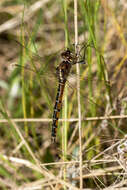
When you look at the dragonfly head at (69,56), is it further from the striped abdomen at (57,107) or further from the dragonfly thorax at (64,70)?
the striped abdomen at (57,107)

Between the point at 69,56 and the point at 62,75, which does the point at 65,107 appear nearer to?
the point at 62,75

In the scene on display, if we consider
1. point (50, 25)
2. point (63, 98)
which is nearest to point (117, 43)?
point (50, 25)

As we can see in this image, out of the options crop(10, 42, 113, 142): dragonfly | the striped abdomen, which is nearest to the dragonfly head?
crop(10, 42, 113, 142): dragonfly

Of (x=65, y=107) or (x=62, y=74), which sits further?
(x=62, y=74)

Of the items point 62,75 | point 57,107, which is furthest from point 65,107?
point 62,75

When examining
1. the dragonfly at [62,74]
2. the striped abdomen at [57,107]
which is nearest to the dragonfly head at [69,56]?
the dragonfly at [62,74]

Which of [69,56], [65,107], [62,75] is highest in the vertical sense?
[69,56]

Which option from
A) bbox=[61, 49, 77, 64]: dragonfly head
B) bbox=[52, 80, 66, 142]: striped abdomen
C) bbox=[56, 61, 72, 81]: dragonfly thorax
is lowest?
bbox=[52, 80, 66, 142]: striped abdomen

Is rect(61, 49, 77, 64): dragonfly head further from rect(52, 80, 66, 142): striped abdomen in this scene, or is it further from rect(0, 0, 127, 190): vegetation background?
rect(52, 80, 66, 142): striped abdomen
